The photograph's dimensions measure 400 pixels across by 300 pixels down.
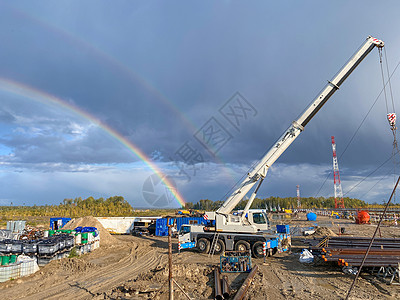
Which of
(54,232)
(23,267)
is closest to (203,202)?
(54,232)

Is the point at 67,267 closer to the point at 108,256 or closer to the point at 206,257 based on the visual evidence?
the point at 108,256

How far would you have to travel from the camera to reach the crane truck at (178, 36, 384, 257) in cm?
1672

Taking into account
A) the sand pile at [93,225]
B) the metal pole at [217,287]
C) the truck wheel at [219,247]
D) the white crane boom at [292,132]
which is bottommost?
the metal pole at [217,287]

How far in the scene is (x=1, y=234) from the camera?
75.3ft

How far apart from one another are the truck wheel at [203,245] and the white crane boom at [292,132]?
91.0 inches

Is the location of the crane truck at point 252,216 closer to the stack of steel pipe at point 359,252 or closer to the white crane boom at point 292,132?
the white crane boom at point 292,132

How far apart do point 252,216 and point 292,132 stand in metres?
6.29

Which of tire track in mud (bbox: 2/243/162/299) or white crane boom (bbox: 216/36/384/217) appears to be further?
white crane boom (bbox: 216/36/384/217)

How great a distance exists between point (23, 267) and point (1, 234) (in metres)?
12.8

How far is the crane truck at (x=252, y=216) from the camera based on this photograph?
16.7 meters

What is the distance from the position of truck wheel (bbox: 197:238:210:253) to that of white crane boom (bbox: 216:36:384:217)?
7.58 feet

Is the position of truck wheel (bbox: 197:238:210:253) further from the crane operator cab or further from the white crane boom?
the crane operator cab

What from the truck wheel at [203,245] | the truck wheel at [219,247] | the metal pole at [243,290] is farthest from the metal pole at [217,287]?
the truck wheel at [203,245]

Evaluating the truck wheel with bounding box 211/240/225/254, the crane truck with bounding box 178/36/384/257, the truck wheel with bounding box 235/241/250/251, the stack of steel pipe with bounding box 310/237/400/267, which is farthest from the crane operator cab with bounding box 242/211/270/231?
the stack of steel pipe with bounding box 310/237/400/267
